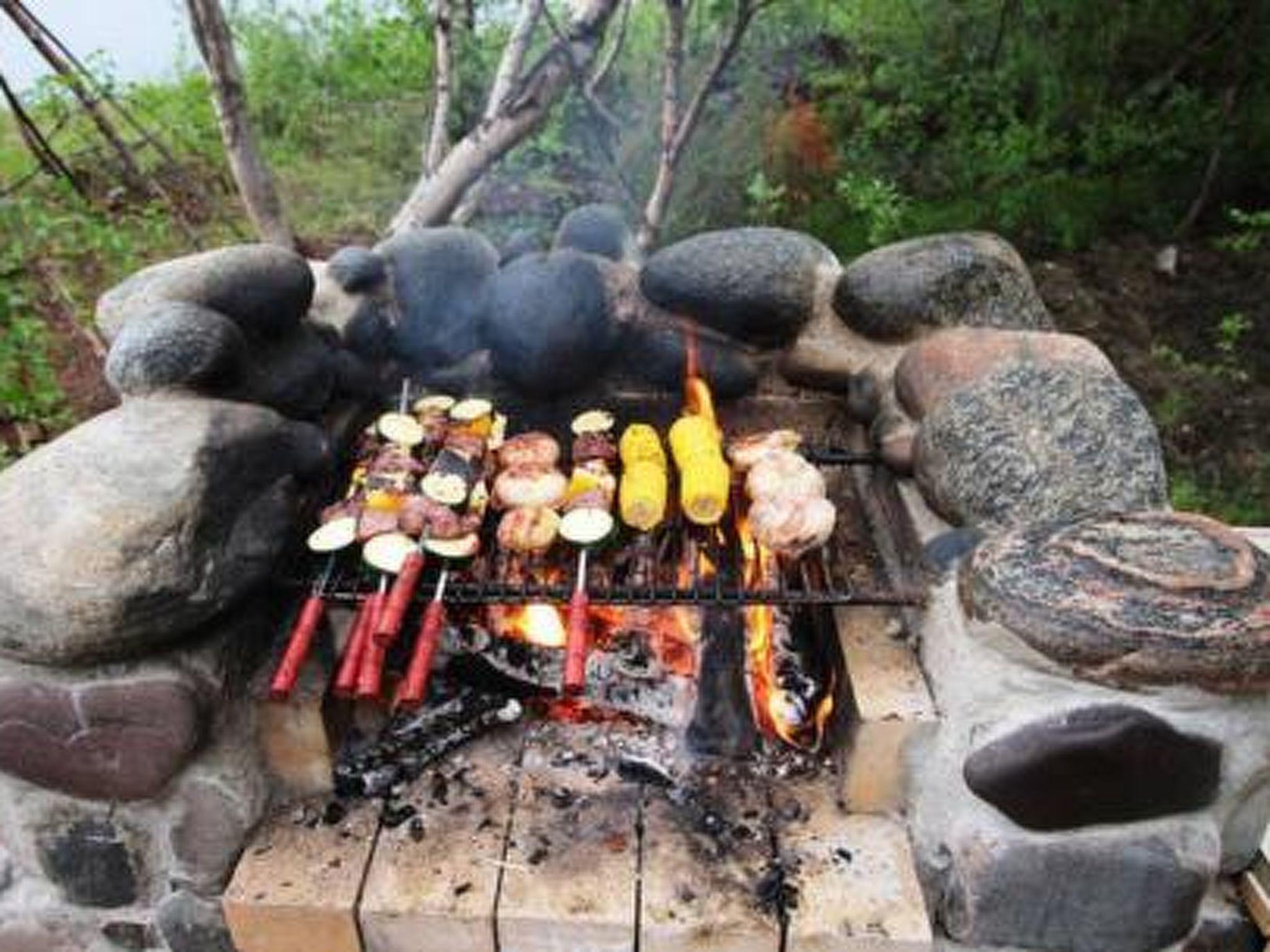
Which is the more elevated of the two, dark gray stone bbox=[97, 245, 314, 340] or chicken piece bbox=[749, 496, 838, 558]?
dark gray stone bbox=[97, 245, 314, 340]

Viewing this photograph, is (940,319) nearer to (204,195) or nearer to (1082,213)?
(1082,213)

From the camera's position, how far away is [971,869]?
9.12 ft

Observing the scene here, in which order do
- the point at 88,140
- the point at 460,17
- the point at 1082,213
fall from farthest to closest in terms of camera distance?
the point at 1082,213
the point at 88,140
the point at 460,17

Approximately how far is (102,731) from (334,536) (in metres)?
0.78

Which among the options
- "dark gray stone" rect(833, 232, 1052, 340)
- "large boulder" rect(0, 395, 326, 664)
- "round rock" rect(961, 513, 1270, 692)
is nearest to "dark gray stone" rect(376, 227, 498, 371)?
"large boulder" rect(0, 395, 326, 664)

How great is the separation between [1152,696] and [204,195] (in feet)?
20.8

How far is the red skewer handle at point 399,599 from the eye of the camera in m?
2.65

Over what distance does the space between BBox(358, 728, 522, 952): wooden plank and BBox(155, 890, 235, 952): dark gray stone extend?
51 centimetres

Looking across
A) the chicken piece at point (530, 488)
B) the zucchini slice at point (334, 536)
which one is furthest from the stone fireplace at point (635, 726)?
the chicken piece at point (530, 488)

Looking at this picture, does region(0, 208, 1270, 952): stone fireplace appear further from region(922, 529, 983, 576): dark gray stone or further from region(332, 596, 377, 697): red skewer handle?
region(332, 596, 377, 697): red skewer handle

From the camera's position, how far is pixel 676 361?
3.98m

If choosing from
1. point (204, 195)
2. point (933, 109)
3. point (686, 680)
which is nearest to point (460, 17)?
point (204, 195)

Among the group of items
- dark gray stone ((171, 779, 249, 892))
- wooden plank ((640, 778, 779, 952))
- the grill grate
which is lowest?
wooden plank ((640, 778, 779, 952))

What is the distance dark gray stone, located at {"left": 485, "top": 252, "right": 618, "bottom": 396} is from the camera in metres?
3.75
